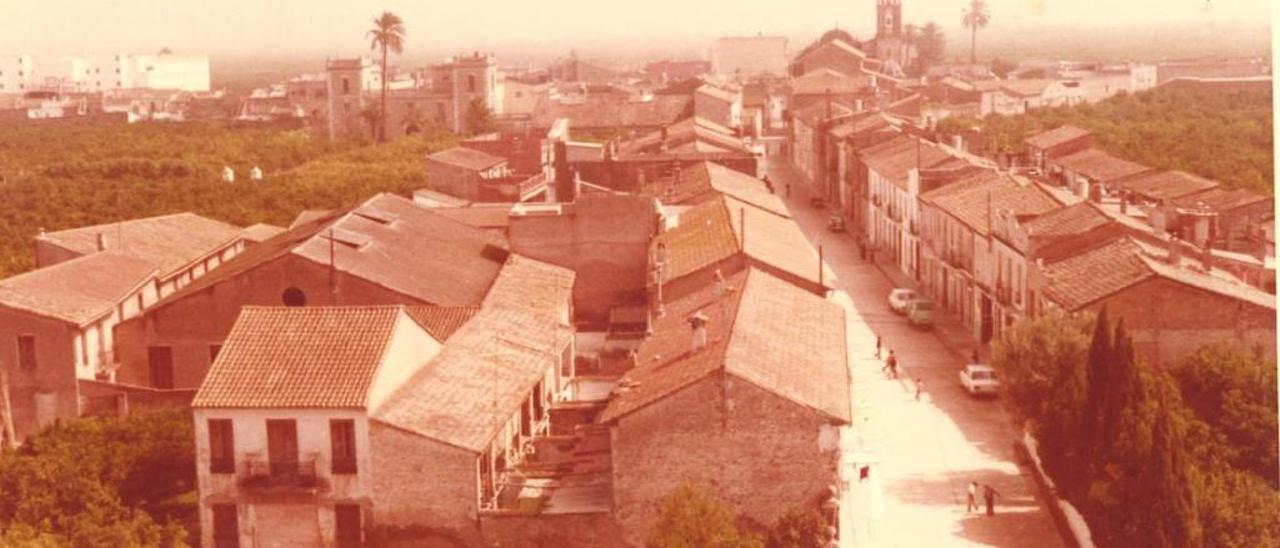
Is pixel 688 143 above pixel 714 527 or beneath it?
above

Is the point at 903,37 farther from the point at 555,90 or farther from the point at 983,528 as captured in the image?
the point at 983,528

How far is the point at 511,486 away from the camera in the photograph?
2327 centimetres

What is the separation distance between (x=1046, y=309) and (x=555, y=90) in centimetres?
6741

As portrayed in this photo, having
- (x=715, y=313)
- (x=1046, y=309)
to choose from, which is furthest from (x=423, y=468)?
(x=1046, y=309)

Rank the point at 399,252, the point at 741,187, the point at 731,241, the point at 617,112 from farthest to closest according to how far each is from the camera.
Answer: the point at 617,112 → the point at 741,187 → the point at 731,241 → the point at 399,252

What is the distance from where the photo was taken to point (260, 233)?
45.7 metres

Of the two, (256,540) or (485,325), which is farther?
(485,325)

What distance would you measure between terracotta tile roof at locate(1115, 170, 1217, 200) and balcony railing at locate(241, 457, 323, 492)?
30.4m

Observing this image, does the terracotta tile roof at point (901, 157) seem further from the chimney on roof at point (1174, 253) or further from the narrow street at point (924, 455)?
the chimney on roof at point (1174, 253)

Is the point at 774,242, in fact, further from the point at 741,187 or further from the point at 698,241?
the point at 741,187

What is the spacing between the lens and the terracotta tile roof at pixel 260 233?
4428 cm

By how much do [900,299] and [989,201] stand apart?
3.62m

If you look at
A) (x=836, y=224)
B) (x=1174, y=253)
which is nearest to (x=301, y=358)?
(x=1174, y=253)

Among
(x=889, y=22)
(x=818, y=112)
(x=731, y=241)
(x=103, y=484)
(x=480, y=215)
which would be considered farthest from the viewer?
(x=889, y=22)
